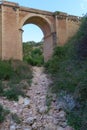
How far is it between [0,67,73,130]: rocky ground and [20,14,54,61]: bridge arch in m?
7.58

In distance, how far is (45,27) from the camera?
73.2 ft

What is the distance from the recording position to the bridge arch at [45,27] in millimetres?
21487

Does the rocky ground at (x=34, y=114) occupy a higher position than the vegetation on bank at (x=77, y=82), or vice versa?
the vegetation on bank at (x=77, y=82)

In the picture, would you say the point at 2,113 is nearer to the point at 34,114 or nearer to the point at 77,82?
the point at 34,114

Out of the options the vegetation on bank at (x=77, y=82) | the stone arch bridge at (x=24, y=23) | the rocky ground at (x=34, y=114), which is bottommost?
the rocky ground at (x=34, y=114)

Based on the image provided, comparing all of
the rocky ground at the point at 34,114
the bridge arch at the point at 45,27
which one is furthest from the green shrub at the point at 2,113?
the bridge arch at the point at 45,27

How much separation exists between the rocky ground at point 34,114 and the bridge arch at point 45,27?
7.58 m

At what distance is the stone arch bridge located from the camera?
1955 centimetres

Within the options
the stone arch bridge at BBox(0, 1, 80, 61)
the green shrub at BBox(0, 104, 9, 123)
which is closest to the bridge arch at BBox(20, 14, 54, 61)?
the stone arch bridge at BBox(0, 1, 80, 61)

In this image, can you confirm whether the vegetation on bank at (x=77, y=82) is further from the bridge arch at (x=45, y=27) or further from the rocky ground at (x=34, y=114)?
the bridge arch at (x=45, y=27)

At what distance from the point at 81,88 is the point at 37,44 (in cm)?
2644

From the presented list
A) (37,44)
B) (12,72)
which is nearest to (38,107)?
(12,72)

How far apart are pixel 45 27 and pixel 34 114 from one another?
1123cm

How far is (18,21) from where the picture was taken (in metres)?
20.3
